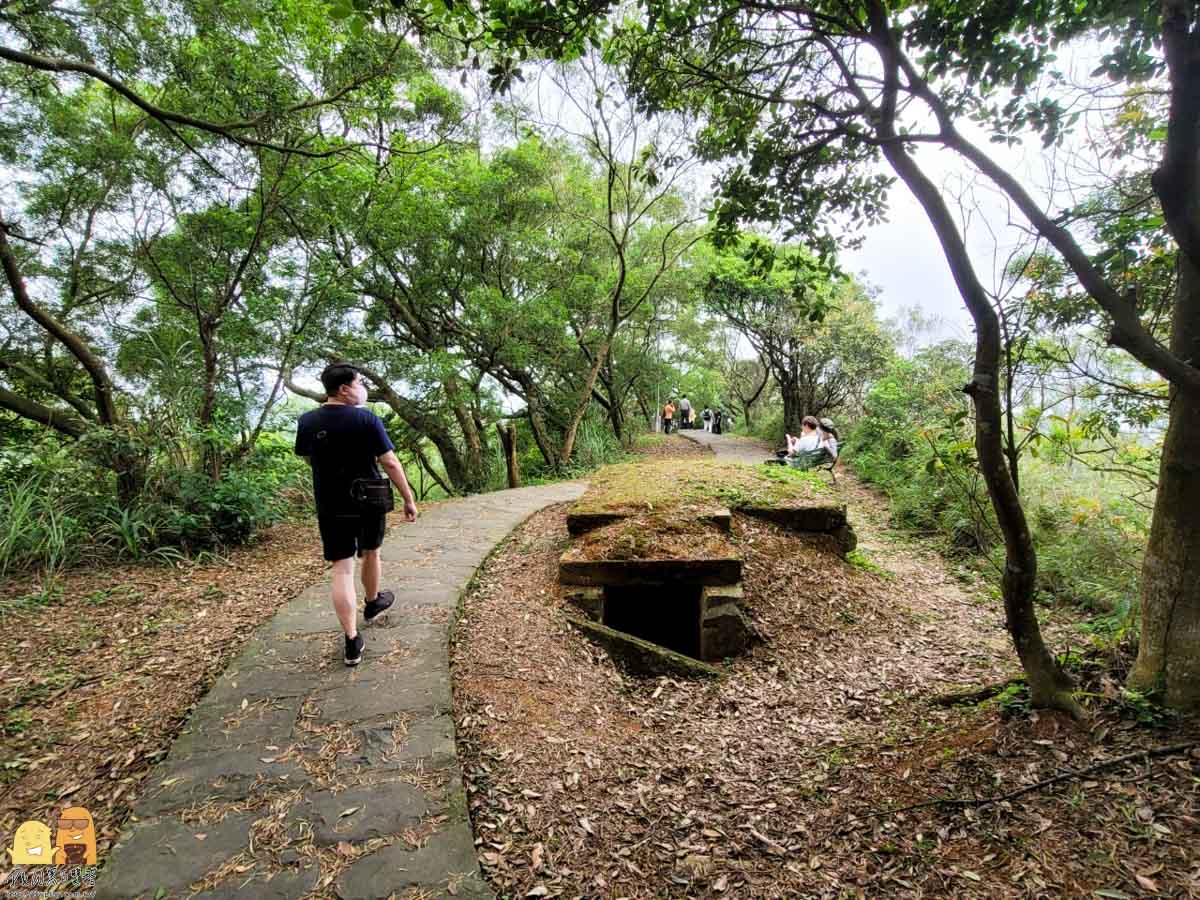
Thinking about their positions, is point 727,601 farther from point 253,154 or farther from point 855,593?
point 253,154

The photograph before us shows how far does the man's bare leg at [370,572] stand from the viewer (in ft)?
10.1

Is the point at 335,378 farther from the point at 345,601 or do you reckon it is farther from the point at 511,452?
the point at 511,452

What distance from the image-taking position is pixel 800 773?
2.54 meters

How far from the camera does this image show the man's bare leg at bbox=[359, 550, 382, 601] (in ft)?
10.1

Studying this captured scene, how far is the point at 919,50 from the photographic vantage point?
2.22 m

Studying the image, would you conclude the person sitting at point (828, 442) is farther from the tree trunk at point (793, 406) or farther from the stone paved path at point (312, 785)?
the stone paved path at point (312, 785)

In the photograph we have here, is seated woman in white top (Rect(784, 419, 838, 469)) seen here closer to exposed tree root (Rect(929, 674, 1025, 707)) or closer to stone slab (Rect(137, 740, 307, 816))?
exposed tree root (Rect(929, 674, 1025, 707))

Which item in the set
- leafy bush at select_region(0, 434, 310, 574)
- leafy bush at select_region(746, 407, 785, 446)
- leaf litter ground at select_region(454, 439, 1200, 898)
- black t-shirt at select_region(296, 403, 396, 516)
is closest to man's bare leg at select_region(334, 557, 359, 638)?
black t-shirt at select_region(296, 403, 396, 516)

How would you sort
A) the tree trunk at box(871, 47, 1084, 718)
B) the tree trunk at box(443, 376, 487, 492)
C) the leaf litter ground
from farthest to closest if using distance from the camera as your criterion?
the tree trunk at box(443, 376, 487, 492) → the tree trunk at box(871, 47, 1084, 718) → the leaf litter ground

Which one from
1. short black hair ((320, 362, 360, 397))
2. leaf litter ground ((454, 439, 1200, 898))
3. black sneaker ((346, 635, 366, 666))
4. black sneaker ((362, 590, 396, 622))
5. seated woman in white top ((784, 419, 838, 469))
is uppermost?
short black hair ((320, 362, 360, 397))

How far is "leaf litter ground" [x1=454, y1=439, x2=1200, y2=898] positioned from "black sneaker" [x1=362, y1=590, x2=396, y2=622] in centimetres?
50

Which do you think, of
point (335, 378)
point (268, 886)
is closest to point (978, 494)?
point (335, 378)

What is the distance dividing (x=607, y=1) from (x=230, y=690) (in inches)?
140

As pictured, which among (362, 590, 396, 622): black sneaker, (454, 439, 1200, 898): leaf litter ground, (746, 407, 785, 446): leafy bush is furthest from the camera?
(746, 407, 785, 446): leafy bush
